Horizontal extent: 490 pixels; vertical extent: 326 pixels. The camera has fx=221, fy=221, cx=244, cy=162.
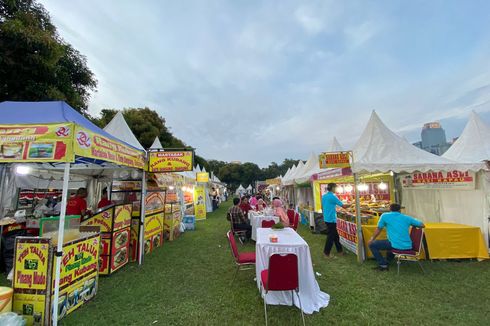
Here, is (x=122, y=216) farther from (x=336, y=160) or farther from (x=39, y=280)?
(x=336, y=160)

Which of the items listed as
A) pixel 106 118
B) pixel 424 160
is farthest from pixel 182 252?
pixel 106 118

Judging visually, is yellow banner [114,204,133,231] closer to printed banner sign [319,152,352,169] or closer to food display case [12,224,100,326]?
A: food display case [12,224,100,326]

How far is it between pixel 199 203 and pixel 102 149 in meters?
10.9

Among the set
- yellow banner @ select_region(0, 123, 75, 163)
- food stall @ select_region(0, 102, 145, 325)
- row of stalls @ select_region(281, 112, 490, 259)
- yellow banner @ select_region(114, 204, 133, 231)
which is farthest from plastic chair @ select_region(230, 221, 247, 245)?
yellow banner @ select_region(0, 123, 75, 163)

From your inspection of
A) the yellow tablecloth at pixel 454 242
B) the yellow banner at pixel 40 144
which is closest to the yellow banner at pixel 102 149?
the yellow banner at pixel 40 144

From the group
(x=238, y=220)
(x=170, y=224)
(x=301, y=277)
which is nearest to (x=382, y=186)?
(x=238, y=220)

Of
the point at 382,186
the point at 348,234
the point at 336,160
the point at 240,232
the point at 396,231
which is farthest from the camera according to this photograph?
the point at 382,186

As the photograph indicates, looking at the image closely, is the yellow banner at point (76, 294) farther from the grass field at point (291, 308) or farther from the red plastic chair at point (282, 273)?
the red plastic chair at point (282, 273)

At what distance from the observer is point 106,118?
1808cm

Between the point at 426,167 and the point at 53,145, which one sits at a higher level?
the point at 53,145

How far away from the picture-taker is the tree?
5867mm

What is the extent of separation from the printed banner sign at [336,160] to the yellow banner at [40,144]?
4.84 metres

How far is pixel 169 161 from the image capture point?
5.42 m

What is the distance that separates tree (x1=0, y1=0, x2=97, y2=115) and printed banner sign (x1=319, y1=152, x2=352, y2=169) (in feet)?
26.8
